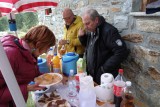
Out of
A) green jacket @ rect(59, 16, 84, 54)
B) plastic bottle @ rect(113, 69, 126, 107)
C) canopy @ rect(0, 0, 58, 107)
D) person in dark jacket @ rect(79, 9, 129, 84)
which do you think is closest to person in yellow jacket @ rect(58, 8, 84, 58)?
green jacket @ rect(59, 16, 84, 54)

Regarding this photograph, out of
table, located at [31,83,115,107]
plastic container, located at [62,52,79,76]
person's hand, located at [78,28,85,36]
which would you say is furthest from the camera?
person's hand, located at [78,28,85,36]

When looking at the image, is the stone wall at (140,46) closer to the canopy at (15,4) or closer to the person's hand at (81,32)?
the person's hand at (81,32)

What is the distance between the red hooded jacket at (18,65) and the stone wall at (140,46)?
1326 millimetres

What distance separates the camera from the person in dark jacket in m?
2.09

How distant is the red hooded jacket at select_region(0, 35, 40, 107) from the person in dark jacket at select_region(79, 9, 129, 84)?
104 cm

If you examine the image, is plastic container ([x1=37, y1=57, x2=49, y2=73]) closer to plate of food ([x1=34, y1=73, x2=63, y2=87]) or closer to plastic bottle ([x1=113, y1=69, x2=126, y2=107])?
plate of food ([x1=34, y1=73, x2=63, y2=87])

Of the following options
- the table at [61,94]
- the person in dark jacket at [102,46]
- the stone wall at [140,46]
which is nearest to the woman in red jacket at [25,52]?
the table at [61,94]

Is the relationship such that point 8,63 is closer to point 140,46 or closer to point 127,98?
point 127,98

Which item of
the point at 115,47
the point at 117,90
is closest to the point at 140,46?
the point at 115,47

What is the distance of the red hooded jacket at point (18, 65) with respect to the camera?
114cm

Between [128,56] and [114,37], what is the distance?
0.41 m

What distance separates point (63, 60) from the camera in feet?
6.03

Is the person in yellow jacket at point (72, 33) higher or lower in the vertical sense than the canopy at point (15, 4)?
lower

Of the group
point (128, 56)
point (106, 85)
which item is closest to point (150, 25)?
point (128, 56)
